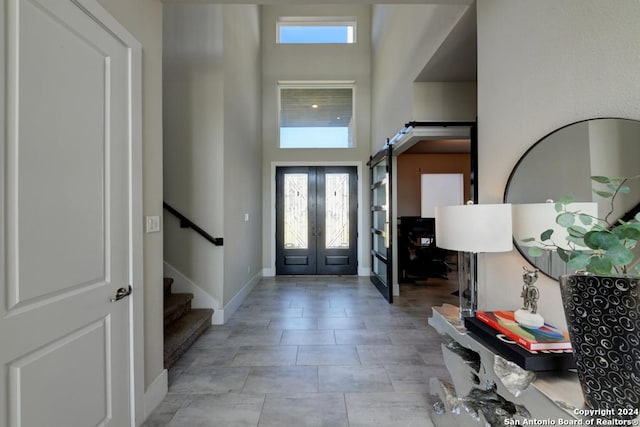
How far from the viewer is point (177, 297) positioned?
330 centimetres

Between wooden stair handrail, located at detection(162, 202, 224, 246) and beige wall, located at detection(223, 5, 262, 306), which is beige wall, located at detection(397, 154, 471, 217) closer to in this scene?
beige wall, located at detection(223, 5, 262, 306)

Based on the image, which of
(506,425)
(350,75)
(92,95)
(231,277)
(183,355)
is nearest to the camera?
(506,425)

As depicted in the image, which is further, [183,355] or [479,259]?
[183,355]

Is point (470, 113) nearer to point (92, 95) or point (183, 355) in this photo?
point (92, 95)

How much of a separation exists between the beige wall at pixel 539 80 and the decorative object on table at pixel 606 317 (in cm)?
60

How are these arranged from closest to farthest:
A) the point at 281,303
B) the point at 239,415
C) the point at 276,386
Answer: the point at 239,415
the point at 276,386
the point at 281,303

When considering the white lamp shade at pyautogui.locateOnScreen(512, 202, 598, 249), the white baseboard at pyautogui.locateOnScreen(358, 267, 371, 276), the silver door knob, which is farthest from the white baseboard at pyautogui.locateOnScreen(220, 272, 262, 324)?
the white lamp shade at pyautogui.locateOnScreen(512, 202, 598, 249)

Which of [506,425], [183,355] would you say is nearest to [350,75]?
[183,355]

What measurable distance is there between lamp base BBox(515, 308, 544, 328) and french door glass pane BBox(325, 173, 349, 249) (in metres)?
4.89

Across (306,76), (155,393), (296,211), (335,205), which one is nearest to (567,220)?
(155,393)

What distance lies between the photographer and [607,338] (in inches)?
29.6

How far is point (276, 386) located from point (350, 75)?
19.6 ft

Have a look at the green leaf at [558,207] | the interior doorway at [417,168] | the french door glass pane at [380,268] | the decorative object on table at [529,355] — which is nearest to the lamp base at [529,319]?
the decorative object on table at [529,355]

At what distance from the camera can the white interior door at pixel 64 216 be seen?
41.3 inches
